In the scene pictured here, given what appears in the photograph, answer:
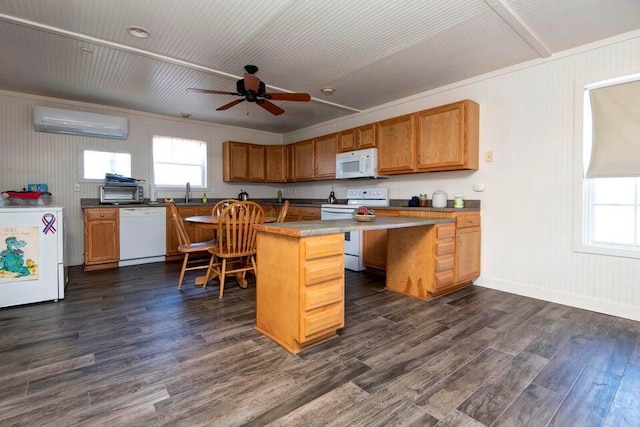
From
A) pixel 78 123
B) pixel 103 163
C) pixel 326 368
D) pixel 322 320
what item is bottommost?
pixel 326 368

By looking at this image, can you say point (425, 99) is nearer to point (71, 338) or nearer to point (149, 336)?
point (149, 336)

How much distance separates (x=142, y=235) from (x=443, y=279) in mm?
4159

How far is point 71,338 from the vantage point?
7.17 feet

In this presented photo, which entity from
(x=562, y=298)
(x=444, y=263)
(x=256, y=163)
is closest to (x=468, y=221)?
(x=444, y=263)

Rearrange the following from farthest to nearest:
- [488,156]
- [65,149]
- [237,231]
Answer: [65,149], [488,156], [237,231]

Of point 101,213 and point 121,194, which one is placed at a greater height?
point 121,194

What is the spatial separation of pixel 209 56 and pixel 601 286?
4182mm

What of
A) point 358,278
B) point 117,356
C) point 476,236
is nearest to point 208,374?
point 117,356

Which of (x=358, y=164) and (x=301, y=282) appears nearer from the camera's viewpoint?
(x=301, y=282)

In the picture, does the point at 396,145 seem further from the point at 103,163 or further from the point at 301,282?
the point at 103,163

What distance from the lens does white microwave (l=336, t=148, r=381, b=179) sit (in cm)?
436

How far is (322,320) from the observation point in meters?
2.07

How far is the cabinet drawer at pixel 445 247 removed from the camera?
9.90 ft

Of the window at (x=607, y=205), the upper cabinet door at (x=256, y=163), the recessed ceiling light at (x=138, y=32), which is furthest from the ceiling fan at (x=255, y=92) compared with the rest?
the upper cabinet door at (x=256, y=163)
